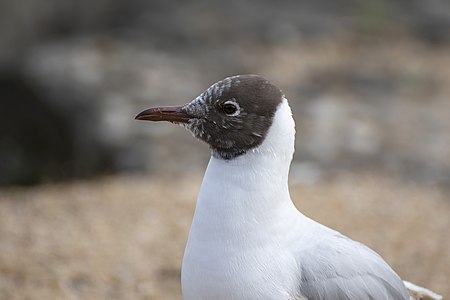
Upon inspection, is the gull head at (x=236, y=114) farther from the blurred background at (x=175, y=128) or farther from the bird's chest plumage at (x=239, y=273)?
the blurred background at (x=175, y=128)

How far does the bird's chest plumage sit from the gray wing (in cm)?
6

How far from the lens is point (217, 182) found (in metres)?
2.73

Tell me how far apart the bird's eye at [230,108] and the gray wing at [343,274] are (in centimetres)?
55

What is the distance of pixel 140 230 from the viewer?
481 cm

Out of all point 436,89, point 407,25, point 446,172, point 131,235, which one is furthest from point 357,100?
point 131,235

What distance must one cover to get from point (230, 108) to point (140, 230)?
7.28 feet

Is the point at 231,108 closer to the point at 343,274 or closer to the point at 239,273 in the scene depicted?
the point at 239,273

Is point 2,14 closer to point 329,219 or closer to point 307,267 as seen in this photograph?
point 329,219

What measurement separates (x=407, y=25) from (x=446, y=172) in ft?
12.1

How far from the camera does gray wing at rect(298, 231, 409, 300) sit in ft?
8.84

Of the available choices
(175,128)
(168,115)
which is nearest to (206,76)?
(175,128)

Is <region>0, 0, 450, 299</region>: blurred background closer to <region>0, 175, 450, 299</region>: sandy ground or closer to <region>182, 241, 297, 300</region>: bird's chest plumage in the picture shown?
<region>0, 175, 450, 299</region>: sandy ground

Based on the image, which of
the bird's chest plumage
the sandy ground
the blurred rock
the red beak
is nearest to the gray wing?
the bird's chest plumage

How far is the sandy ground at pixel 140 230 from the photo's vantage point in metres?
4.04
